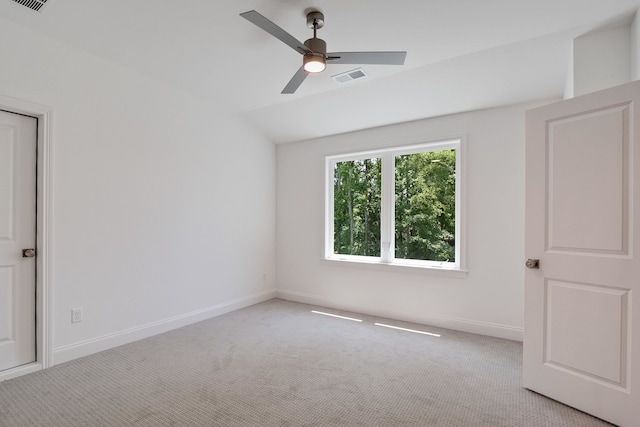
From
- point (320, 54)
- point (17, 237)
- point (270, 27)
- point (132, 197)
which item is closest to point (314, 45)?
point (320, 54)

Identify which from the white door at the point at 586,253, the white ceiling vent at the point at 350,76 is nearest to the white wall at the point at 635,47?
the white door at the point at 586,253

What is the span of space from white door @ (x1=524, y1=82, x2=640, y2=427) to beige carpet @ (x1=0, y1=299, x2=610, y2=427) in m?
0.22

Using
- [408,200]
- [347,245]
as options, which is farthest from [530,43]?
[347,245]

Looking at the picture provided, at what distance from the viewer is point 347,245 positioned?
4742 mm

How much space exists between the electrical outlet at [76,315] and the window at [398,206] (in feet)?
9.53

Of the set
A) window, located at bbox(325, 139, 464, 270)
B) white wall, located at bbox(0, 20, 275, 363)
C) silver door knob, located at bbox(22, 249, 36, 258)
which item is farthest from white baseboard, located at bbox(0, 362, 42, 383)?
window, located at bbox(325, 139, 464, 270)

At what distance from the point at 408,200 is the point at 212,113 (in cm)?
273

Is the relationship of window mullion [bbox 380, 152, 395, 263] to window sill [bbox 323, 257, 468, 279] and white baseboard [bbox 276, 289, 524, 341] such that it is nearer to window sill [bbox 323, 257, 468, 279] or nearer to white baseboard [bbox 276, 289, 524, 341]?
window sill [bbox 323, 257, 468, 279]

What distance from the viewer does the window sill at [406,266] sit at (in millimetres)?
3746

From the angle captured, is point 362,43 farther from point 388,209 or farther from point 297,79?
point 388,209

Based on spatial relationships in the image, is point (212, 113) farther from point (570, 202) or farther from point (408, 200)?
point (570, 202)

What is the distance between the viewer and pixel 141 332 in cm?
342

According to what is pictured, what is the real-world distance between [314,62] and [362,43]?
0.72 metres

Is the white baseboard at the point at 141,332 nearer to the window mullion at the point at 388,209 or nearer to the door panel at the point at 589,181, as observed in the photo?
the window mullion at the point at 388,209
